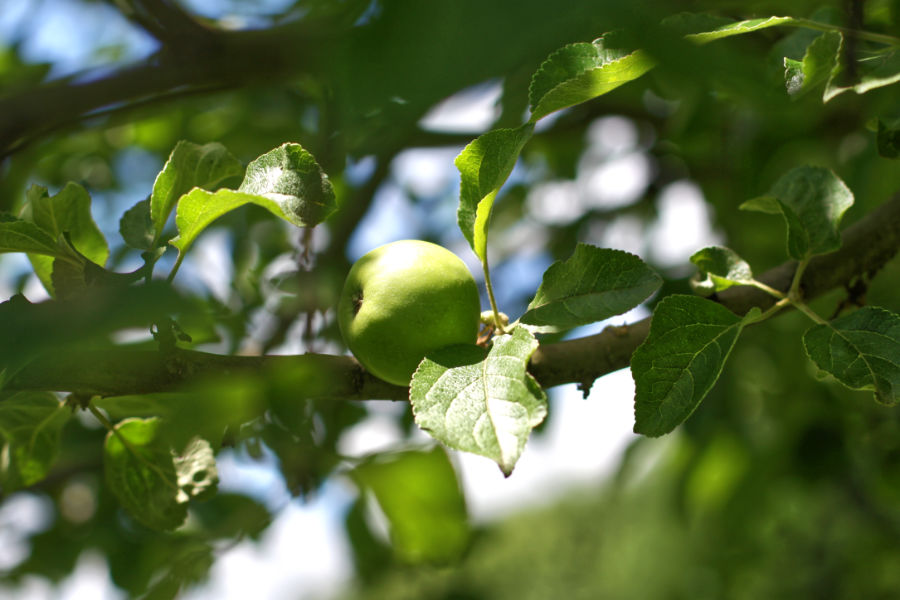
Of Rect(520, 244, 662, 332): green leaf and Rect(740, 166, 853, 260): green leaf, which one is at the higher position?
Rect(520, 244, 662, 332): green leaf

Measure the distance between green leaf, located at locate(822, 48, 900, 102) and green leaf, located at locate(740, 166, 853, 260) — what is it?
12cm

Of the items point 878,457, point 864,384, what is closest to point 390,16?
point 864,384

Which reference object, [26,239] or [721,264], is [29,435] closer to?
[26,239]

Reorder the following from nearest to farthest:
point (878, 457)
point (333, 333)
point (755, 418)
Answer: point (333, 333), point (878, 457), point (755, 418)

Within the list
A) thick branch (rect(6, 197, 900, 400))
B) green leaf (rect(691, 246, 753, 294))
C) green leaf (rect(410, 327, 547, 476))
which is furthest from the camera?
green leaf (rect(691, 246, 753, 294))

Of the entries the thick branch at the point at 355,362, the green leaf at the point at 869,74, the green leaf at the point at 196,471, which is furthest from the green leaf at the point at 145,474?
the green leaf at the point at 869,74

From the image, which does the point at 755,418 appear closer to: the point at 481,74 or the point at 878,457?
the point at 878,457

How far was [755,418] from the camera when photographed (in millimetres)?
1913

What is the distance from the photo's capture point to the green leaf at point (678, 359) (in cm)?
60

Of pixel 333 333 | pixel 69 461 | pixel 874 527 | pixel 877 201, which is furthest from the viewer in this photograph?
pixel 874 527

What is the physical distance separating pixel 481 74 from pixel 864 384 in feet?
1.84

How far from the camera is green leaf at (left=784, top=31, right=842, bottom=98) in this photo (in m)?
0.65

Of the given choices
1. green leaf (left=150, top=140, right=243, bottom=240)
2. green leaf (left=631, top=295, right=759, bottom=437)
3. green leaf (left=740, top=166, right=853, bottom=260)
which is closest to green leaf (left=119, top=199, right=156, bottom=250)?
green leaf (left=150, top=140, right=243, bottom=240)

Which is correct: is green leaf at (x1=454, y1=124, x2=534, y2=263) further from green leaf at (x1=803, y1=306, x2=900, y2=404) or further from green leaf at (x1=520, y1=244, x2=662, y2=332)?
green leaf at (x1=803, y1=306, x2=900, y2=404)
